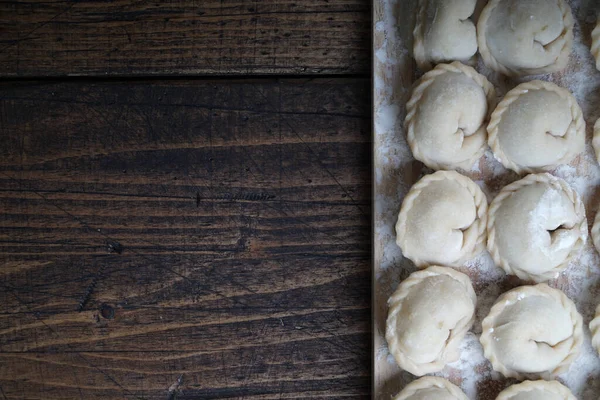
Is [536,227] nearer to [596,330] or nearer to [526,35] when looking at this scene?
[596,330]

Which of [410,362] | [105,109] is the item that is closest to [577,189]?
[410,362]

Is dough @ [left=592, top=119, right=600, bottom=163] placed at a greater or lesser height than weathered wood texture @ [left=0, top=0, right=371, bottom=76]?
lesser

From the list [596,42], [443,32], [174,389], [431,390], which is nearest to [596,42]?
[596,42]

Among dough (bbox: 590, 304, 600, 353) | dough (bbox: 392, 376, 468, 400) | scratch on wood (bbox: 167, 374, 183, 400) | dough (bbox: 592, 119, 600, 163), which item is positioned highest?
dough (bbox: 592, 119, 600, 163)

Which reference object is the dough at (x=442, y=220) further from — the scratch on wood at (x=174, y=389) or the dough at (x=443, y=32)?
the scratch on wood at (x=174, y=389)

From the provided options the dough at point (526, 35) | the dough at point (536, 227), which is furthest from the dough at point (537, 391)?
the dough at point (526, 35)

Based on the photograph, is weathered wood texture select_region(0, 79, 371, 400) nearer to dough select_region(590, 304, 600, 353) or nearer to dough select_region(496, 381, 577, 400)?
dough select_region(496, 381, 577, 400)

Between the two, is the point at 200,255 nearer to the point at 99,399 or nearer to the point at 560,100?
the point at 99,399

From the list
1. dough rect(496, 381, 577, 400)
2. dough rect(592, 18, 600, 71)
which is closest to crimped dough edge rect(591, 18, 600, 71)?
dough rect(592, 18, 600, 71)
